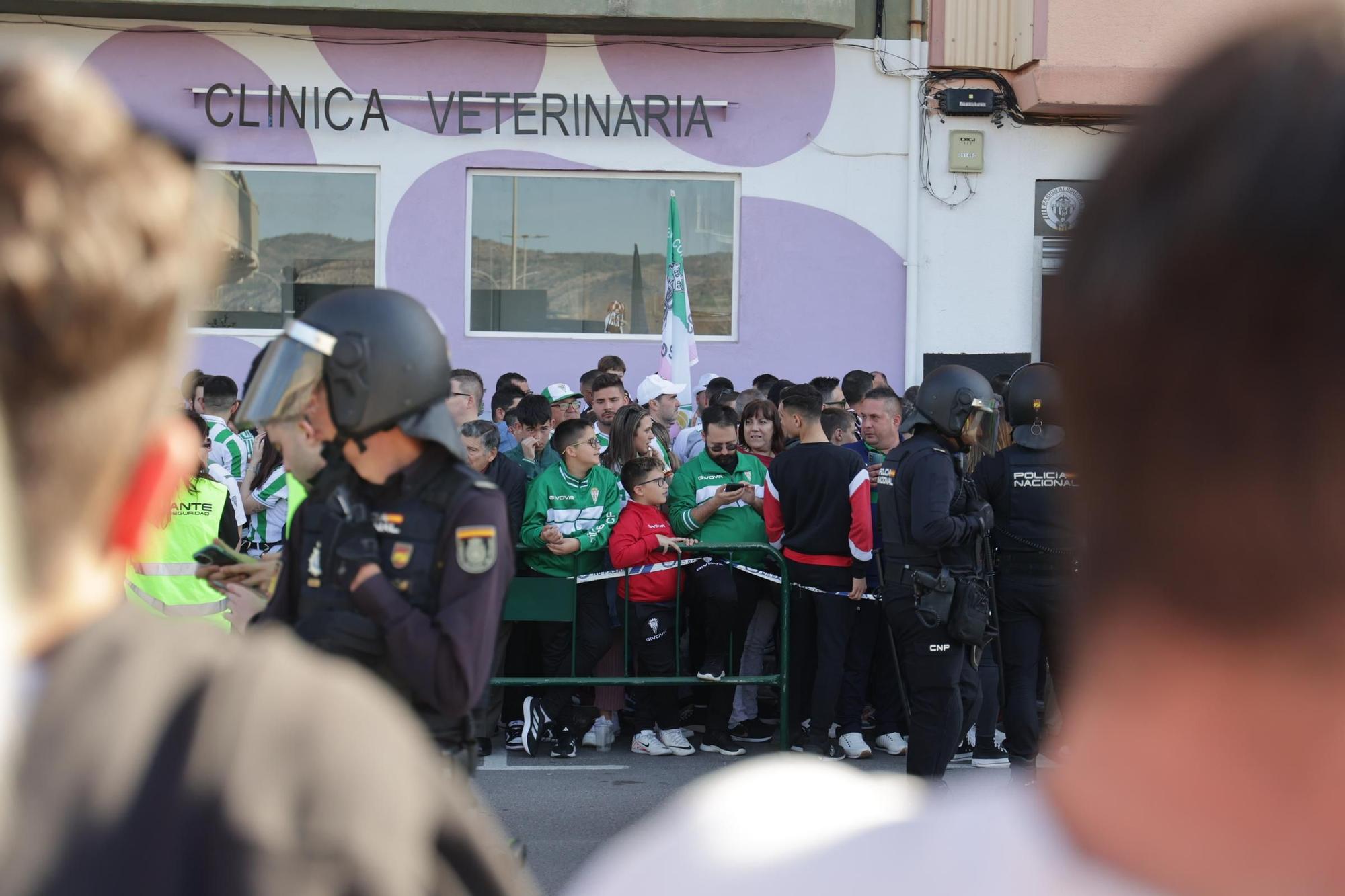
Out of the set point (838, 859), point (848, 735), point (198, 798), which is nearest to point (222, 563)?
point (198, 798)

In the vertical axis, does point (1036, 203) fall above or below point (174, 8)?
below

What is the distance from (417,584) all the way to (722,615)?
4683 mm

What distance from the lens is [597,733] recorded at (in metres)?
8.24

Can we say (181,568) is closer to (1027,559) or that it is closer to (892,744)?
(1027,559)

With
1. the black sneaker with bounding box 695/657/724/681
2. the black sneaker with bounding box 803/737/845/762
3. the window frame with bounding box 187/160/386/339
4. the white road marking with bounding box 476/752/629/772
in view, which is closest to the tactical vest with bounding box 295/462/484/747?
the white road marking with bounding box 476/752/629/772

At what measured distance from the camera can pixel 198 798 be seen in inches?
40.5

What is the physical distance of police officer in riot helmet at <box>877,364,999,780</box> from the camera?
6391mm

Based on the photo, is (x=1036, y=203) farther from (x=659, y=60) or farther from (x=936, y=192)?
(x=659, y=60)

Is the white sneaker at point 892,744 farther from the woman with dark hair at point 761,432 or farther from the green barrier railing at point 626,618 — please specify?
the woman with dark hair at point 761,432

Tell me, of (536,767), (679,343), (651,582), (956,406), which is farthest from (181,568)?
(679,343)

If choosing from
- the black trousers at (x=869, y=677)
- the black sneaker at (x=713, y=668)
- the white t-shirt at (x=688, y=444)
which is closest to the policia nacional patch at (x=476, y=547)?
the black sneaker at (x=713, y=668)

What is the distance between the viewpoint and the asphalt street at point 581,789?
602 centimetres

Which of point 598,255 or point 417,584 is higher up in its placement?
point 598,255

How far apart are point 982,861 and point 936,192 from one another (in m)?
13.1
